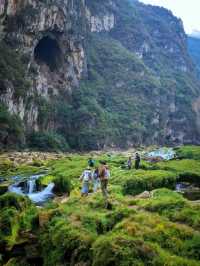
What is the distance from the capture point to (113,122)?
14275 cm

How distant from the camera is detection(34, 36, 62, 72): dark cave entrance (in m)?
117

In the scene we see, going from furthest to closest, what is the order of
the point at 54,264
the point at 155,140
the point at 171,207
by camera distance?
the point at 155,140
the point at 171,207
the point at 54,264

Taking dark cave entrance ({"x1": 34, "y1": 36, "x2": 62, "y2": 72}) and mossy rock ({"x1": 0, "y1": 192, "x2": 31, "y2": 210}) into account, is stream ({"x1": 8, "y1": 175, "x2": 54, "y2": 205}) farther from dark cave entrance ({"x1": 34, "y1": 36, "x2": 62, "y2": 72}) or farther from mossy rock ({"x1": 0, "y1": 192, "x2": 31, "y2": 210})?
dark cave entrance ({"x1": 34, "y1": 36, "x2": 62, "y2": 72})

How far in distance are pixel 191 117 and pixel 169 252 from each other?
179202 millimetres

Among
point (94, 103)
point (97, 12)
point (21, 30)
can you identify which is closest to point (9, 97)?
point (21, 30)

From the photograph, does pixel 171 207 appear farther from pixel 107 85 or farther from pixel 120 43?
pixel 120 43

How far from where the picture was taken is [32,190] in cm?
3925

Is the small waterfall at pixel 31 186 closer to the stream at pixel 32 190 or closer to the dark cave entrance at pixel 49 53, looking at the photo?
the stream at pixel 32 190

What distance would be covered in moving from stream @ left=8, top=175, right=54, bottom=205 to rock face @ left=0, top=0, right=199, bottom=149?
43.5m

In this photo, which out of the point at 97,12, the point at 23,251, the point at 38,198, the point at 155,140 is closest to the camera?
the point at 23,251

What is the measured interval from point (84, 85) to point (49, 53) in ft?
86.1

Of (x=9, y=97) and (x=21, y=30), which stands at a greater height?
(x=21, y=30)

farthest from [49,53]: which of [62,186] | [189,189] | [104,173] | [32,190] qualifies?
[104,173]

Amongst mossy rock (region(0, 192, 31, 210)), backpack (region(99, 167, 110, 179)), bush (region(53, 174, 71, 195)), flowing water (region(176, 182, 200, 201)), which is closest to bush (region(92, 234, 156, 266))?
backpack (region(99, 167, 110, 179))
